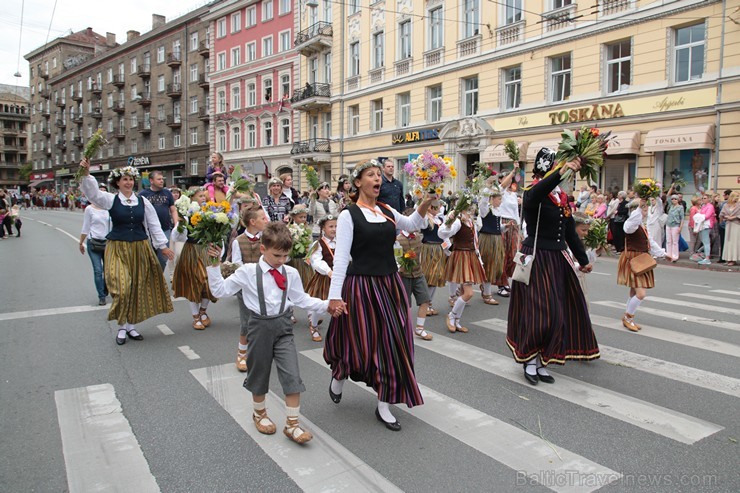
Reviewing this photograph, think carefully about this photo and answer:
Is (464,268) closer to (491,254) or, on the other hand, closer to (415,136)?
(491,254)

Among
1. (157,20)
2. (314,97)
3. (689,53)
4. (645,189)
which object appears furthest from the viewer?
(157,20)

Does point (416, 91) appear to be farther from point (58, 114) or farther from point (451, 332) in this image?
point (58, 114)

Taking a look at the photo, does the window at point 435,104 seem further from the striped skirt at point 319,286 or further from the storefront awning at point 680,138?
the striped skirt at point 319,286

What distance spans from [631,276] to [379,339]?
182 inches

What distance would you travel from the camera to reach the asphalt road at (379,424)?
11.6 feet

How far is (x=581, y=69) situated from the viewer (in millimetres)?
21125

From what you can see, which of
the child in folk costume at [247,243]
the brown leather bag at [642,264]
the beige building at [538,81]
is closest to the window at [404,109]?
the beige building at [538,81]

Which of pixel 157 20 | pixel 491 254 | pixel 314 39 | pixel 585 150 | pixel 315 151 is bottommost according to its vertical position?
pixel 491 254

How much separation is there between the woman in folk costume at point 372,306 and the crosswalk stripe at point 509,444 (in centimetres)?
38

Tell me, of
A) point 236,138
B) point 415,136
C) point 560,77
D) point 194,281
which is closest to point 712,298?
point 194,281

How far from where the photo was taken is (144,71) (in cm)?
5759

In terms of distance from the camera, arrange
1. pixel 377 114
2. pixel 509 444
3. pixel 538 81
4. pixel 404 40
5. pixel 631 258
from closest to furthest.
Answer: pixel 509 444, pixel 631 258, pixel 538 81, pixel 404 40, pixel 377 114

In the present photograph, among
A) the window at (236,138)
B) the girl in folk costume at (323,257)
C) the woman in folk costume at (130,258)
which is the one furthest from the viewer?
the window at (236,138)

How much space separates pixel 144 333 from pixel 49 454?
346 cm
